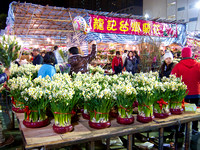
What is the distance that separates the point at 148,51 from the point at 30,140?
3643mm

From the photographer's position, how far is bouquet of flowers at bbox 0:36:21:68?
2.48m

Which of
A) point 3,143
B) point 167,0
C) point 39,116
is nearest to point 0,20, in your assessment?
point 167,0

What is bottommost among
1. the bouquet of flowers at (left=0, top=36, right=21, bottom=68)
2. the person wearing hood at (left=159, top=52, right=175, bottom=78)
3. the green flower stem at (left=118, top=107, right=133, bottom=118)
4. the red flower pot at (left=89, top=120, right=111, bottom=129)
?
the red flower pot at (left=89, top=120, right=111, bottom=129)

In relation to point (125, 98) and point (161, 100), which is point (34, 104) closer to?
point (125, 98)

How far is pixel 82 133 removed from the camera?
5.27 feet

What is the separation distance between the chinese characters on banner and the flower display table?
6.61m

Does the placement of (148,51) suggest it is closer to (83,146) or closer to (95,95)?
(83,146)

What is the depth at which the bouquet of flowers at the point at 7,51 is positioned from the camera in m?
2.48

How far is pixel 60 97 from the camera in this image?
1602 mm

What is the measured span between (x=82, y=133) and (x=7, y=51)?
1.71m

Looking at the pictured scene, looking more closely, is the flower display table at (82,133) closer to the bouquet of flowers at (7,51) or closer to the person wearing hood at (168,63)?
the bouquet of flowers at (7,51)

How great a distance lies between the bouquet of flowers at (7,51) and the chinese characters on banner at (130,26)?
5.63 meters

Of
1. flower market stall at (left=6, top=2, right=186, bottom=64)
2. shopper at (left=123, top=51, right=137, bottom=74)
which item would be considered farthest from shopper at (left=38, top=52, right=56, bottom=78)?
shopper at (left=123, top=51, right=137, bottom=74)

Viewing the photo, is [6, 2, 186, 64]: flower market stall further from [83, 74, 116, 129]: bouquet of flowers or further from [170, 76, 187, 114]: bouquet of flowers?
[83, 74, 116, 129]: bouquet of flowers
